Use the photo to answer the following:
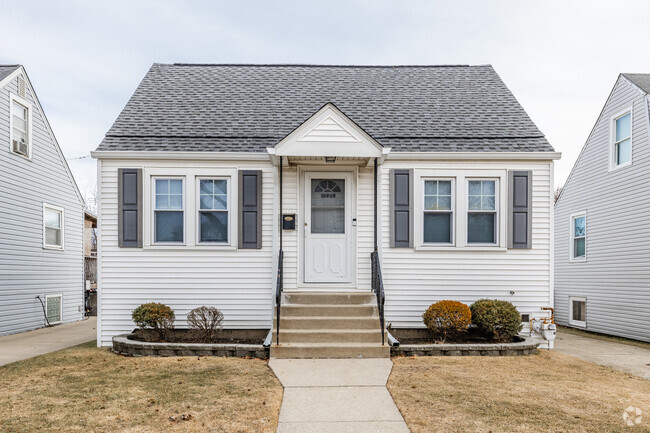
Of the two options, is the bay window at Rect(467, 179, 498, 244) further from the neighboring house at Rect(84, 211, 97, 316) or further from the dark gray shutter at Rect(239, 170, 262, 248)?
the neighboring house at Rect(84, 211, 97, 316)

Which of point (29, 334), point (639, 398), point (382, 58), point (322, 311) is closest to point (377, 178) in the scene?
point (322, 311)

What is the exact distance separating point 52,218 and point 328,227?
912 cm

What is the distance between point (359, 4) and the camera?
13117 mm

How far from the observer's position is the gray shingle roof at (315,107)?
340 inches

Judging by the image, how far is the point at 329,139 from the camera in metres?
7.55

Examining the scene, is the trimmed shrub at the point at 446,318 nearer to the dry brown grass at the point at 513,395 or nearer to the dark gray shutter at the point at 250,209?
the dry brown grass at the point at 513,395

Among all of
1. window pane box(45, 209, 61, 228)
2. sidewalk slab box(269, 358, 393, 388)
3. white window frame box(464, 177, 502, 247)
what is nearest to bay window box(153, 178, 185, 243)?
sidewalk slab box(269, 358, 393, 388)

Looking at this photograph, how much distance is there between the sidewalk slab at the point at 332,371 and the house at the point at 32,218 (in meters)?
8.26

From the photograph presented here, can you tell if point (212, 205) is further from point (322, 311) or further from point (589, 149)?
point (589, 149)

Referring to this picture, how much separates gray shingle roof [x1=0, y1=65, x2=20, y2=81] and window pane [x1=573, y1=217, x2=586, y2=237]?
51.7ft

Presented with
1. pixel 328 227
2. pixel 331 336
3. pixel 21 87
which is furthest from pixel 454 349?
pixel 21 87

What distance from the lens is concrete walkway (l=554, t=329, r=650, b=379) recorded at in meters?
6.89

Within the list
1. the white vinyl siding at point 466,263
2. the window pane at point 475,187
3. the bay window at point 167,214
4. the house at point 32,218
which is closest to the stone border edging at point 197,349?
the bay window at point 167,214

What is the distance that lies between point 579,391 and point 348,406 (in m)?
2.73
